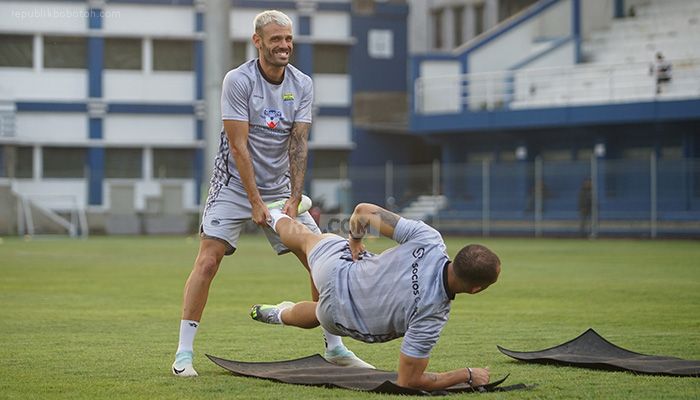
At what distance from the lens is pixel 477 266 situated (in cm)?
740

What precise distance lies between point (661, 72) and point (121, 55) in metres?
22.3

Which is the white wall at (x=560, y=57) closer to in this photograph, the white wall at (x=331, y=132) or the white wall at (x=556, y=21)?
the white wall at (x=556, y=21)

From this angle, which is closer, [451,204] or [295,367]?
[295,367]

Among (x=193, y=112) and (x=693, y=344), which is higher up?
(x=193, y=112)

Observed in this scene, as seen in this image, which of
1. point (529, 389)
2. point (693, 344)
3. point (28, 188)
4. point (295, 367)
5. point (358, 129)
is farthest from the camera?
point (358, 129)

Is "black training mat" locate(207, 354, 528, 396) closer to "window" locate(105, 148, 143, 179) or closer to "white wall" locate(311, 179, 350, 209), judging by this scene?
"white wall" locate(311, 179, 350, 209)

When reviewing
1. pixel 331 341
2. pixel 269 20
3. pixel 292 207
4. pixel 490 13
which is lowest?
pixel 331 341

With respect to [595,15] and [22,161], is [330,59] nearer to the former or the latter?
[595,15]

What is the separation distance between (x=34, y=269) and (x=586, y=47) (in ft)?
93.1

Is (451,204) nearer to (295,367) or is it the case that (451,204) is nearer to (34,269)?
(34,269)

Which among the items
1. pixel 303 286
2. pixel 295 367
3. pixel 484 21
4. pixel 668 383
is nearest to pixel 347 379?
pixel 295 367

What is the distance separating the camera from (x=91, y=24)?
174 feet

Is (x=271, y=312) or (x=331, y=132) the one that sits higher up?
(x=331, y=132)

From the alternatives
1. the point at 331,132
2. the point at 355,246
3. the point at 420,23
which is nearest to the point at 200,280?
the point at 355,246
